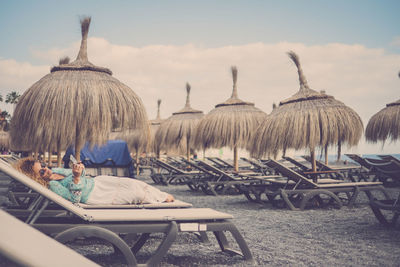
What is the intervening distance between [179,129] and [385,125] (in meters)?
7.78

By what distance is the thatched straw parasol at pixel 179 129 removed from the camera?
15773mm

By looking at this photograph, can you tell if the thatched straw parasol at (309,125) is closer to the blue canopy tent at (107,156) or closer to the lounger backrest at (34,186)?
the blue canopy tent at (107,156)

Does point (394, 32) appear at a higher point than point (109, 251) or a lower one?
higher

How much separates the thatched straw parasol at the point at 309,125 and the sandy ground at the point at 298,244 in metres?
1.63

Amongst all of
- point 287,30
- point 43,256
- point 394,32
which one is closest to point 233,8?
point 287,30

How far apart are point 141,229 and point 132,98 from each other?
14.6 ft

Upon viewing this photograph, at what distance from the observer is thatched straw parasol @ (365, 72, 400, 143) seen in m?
13.2

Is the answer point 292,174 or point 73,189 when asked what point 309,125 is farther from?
point 73,189

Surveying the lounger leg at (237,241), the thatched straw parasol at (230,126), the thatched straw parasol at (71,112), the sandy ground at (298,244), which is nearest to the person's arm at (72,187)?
the sandy ground at (298,244)

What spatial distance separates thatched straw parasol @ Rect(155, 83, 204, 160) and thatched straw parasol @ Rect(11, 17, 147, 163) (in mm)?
9096

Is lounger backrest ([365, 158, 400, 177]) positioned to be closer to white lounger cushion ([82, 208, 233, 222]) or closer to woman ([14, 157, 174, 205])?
white lounger cushion ([82, 208, 233, 222])

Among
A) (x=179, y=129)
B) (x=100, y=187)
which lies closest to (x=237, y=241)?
(x=100, y=187)

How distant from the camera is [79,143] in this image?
6.30 meters

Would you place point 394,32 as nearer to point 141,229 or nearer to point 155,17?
point 155,17
